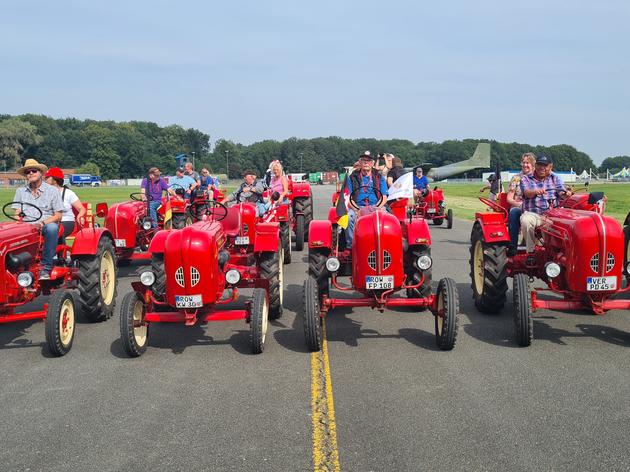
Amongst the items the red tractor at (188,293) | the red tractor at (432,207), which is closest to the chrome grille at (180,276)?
the red tractor at (188,293)

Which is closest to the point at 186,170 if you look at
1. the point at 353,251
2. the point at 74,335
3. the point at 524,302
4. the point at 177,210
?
the point at 177,210

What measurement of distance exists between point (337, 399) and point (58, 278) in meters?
4.23

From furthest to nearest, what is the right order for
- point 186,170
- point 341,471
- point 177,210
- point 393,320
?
point 186,170 → point 177,210 → point 393,320 → point 341,471

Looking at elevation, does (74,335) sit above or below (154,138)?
below

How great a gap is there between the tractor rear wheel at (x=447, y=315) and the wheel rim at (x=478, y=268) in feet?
7.26

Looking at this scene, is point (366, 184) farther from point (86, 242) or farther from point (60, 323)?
point (60, 323)

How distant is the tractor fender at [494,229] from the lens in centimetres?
757

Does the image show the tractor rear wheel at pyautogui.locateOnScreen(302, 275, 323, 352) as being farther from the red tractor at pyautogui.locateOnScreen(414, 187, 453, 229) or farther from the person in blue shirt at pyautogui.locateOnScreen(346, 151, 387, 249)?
the red tractor at pyautogui.locateOnScreen(414, 187, 453, 229)

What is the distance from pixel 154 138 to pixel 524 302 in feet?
497

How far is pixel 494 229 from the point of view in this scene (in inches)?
303

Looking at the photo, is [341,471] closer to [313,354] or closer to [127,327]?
[313,354]

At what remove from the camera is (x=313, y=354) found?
609cm

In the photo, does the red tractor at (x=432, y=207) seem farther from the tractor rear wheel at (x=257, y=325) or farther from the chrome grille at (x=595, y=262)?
the tractor rear wheel at (x=257, y=325)

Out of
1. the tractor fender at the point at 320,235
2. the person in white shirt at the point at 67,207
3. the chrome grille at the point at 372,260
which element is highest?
the person in white shirt at the point at 67,207
